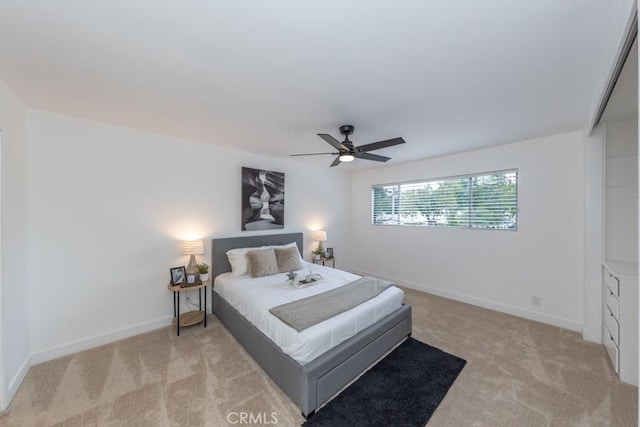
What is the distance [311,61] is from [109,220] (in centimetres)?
285

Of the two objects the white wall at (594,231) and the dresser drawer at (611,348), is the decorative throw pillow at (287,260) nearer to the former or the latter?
the dresser drawer at (611,348)

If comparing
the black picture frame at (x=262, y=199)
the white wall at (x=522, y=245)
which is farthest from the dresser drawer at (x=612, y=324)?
the black picture frame at (x=262, y=199)

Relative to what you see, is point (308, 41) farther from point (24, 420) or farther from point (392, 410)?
point (24, 420)

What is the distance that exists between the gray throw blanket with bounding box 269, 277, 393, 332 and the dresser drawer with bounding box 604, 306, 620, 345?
2.02 meters

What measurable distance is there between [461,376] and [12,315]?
12.8 ft

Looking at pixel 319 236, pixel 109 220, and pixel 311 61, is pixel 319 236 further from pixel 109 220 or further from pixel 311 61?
pixel 311 61

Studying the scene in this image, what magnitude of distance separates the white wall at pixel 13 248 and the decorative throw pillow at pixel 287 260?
8.19 feet

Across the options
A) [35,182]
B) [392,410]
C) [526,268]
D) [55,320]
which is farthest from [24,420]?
[526,268]

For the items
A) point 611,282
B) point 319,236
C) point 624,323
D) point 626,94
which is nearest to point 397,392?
point 624,323

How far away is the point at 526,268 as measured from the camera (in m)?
3.34

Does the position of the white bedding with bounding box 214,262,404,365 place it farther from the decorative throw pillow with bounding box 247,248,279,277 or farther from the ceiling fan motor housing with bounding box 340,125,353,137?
the ceiling fan motor housing with bounding box 340,125,353,137

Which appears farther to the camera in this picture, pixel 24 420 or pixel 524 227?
pixel 524 227

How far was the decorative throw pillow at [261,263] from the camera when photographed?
10.8ft

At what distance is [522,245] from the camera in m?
3.37
